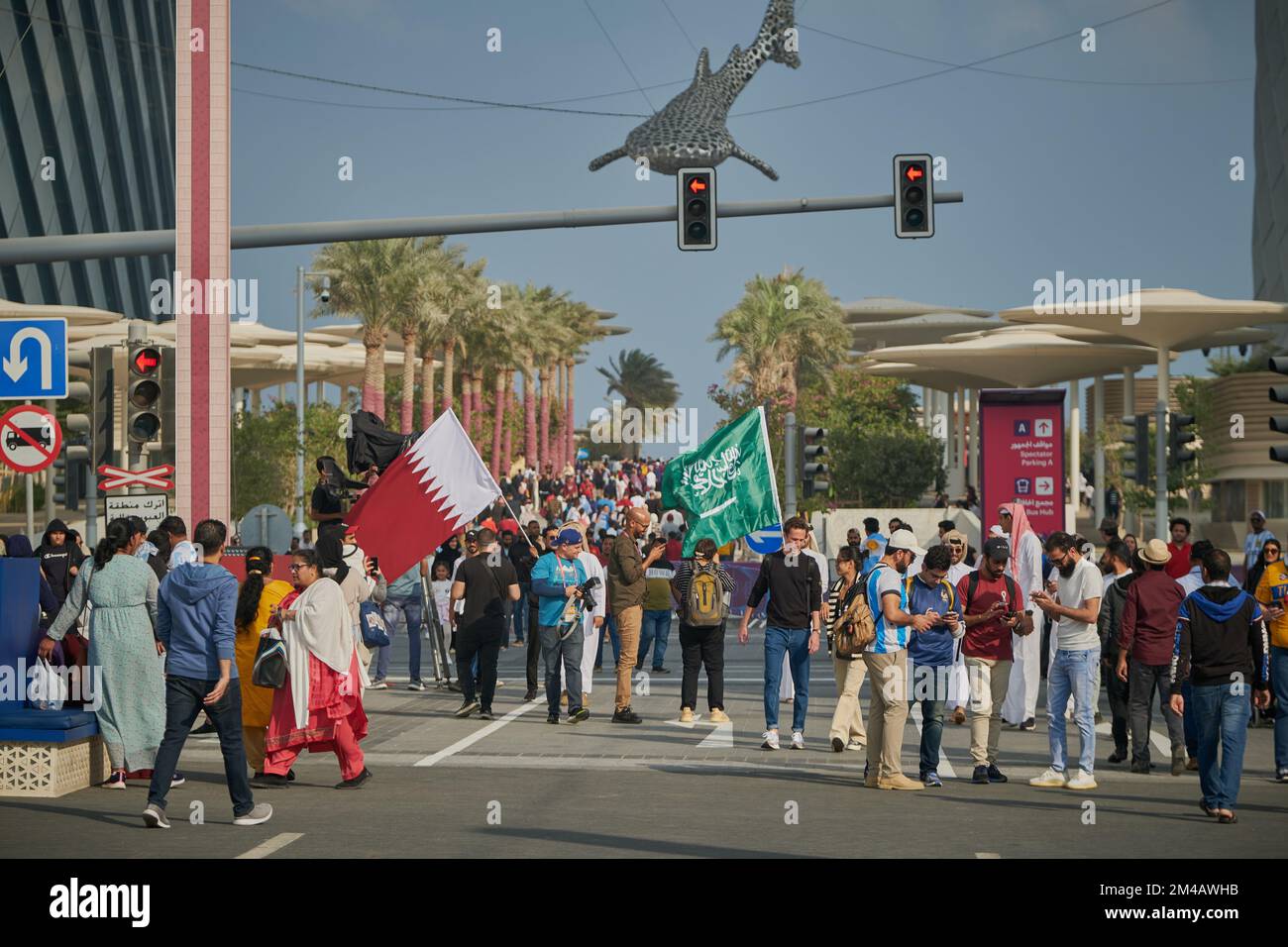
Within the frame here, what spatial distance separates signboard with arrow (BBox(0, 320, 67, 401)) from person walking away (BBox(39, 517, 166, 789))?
12.3 feet

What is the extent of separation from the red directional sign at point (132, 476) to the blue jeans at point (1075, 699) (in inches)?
358

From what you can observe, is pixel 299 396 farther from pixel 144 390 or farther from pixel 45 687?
pixel 45 687

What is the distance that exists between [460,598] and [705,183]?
213 inches

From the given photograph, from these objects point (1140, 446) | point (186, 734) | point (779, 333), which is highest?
point (779, 333)

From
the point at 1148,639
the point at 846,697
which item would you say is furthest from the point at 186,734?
the point at 1148,639

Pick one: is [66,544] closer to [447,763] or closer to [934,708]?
[447,763]

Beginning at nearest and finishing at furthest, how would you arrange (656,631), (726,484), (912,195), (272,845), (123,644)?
(272,845) → (123,644) → (912,195) → (726,484) → (656,631)

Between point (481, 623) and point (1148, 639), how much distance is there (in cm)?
620

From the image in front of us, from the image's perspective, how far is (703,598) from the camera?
48.2 feet

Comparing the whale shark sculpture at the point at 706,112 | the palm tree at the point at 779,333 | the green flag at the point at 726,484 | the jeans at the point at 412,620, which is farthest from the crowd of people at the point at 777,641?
the whale shark sculpture at the point at 706,112

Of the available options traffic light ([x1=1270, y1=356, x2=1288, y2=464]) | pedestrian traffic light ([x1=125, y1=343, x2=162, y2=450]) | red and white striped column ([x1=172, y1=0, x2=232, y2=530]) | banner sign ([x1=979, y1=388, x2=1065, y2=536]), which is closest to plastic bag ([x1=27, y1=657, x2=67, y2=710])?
pedestrian traffic light ([x1=125, y1=343, x2=162, y2=450])

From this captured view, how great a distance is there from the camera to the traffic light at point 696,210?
17.7 m

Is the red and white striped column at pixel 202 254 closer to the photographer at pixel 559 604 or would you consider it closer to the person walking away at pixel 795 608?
the photographer at pixel 559 604

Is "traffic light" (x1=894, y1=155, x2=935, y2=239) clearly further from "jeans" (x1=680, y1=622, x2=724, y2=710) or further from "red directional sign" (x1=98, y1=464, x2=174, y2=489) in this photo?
"red directional sign" (x1=98, y1=464, x2=174, y2=489)
